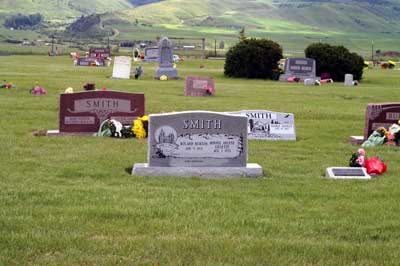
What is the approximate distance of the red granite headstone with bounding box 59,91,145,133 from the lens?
49.2ft

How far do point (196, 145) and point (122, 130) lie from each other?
172 inches

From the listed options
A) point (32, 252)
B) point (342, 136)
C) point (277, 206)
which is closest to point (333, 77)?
point (342, 136)

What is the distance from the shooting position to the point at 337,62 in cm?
3981

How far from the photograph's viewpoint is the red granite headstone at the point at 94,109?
1500cm

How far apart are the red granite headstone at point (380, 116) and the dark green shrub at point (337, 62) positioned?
2486 centimetres

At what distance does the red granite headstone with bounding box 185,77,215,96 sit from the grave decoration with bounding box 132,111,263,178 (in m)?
15.6

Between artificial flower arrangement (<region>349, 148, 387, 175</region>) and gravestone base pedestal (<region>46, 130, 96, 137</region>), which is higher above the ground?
artificial flower arrangement (<region>349, 148, 387, 175</region>)

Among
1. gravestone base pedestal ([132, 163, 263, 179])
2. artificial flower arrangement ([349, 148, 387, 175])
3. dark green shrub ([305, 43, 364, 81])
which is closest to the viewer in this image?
gravestone base pedestal ([132, 163, 263, 179])

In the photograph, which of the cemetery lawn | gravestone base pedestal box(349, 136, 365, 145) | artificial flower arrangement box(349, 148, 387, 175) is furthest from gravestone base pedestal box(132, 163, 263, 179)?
gravestone base pedestal box(349, 136, 365, 145)

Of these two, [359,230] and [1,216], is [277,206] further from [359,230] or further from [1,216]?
[1,216]

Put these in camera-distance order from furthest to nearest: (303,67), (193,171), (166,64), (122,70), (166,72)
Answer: (303,67)
(166,64)
(166,72)
(122,70)
(193,171)

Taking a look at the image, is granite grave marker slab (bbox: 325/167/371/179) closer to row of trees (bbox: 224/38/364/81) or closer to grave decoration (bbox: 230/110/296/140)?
grave decoration (bbox: 230/110/296/140)

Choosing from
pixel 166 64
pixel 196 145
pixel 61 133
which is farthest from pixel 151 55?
pixel 196 145

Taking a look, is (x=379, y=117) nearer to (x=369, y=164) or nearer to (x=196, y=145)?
(x=369, y=164)
